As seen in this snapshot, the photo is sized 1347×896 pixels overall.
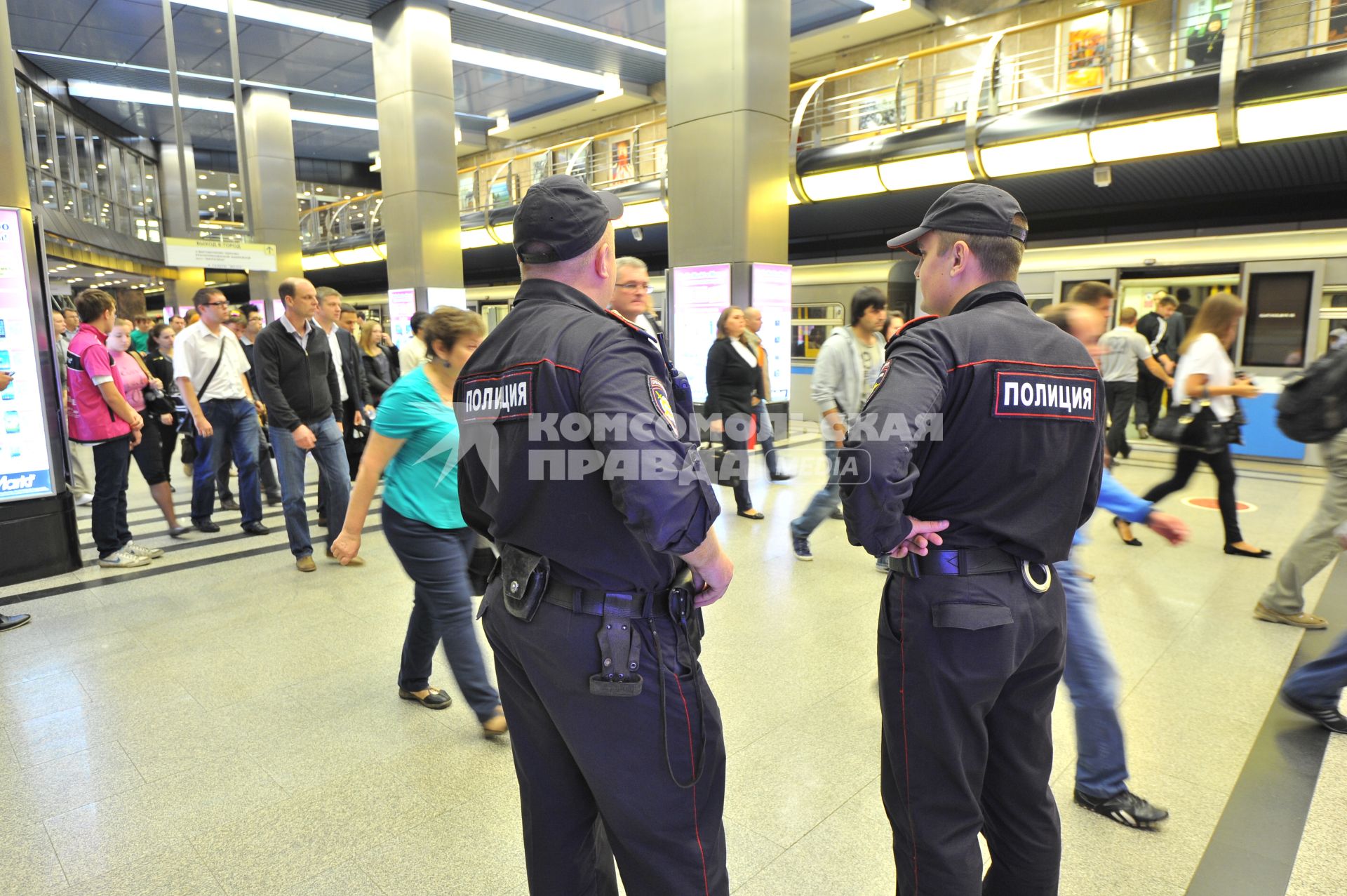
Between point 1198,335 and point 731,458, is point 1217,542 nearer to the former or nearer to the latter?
point 1198,335

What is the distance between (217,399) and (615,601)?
16.8 feet

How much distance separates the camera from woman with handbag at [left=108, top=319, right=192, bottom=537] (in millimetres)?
5191

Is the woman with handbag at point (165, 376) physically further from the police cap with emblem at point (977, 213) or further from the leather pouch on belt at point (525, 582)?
the police cap with emblem at point (977, 213)

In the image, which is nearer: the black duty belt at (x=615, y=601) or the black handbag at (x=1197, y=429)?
the black duty belt at (x=615, y=601)

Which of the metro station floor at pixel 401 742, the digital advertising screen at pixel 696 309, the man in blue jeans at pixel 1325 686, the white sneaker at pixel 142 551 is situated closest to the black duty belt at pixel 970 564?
the metro station floor at pixel 401 742

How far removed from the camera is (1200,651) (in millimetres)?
3334

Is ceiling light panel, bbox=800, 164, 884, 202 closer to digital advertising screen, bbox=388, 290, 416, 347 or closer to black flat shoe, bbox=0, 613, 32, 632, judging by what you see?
digital advertising screen, bbox=388, 290, 416, 347

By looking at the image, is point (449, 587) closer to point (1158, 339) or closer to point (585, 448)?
point (585, 448)

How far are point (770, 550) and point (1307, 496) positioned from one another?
4971mm

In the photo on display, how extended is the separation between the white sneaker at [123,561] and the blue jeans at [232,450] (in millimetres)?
766

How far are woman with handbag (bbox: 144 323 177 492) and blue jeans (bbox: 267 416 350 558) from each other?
150cm

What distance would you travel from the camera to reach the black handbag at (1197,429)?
4445mm

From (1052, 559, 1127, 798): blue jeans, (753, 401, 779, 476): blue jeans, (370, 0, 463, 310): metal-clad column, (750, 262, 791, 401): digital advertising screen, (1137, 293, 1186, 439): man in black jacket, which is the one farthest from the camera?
(370, 0, 463, 310): metal-clad column

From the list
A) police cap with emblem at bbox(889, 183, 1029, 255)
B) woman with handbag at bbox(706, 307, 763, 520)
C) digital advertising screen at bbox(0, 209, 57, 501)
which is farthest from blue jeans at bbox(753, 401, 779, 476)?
digital advertising screen at bbox(0, 209, 57, 501)
